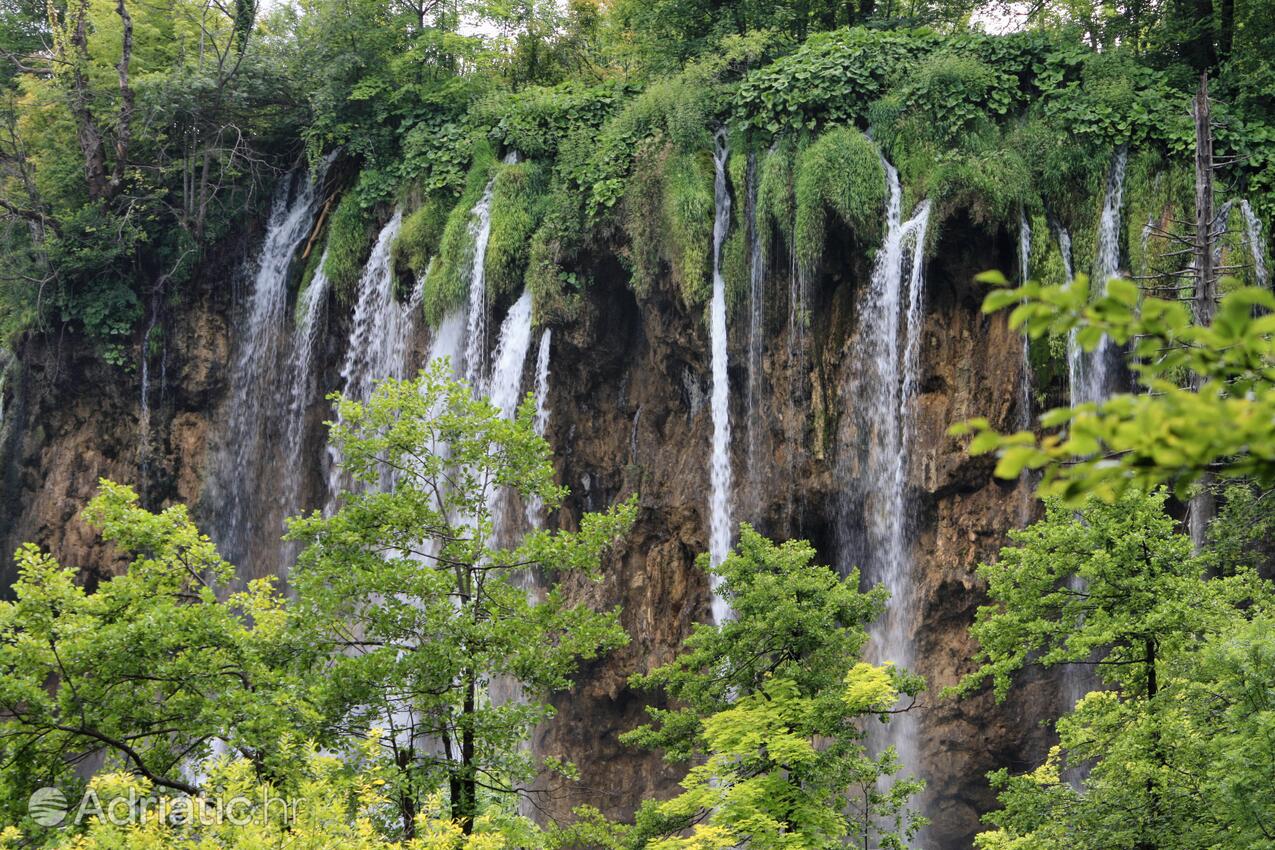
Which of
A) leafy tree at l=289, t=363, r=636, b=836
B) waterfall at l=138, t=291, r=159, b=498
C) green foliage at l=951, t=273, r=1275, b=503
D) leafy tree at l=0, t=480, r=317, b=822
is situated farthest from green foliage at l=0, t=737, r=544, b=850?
waterfall at l=138, t=291, r=159, b=498

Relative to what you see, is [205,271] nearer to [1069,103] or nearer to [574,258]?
[574,258]

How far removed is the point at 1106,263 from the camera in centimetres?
2036

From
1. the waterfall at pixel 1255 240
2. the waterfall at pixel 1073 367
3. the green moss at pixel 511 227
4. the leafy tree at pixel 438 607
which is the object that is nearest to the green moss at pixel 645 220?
the green moss at pixel 511 227

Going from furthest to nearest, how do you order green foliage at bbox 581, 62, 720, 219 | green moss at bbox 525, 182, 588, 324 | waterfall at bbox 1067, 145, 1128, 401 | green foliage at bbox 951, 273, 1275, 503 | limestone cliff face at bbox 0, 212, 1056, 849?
green moss at bbox 525, 182, 588, 324, green foliage at bbox 581, 62, 720, 219, limestone cliff face at bbox 0, 212, 1056, 849, waterfall at bbox 1067, 145, 1128, 401, green foliage at bbox 951, 273, 1275, 503

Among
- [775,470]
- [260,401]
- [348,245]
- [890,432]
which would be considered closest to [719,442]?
Answer: [775,470]

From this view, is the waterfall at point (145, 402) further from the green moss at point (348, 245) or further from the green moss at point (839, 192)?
the green moss at point (839, 192)

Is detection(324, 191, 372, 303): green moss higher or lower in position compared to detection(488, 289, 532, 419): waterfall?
higher

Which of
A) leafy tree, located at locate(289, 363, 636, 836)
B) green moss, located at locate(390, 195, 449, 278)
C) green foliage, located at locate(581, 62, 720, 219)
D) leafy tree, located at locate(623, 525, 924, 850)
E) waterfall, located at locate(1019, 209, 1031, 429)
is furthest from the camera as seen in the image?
green moss, located at locate(390, 195, 449, 278)

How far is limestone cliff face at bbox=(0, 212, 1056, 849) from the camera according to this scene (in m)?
21.0

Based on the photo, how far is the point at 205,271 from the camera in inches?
1158

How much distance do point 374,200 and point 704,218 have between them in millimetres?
8350

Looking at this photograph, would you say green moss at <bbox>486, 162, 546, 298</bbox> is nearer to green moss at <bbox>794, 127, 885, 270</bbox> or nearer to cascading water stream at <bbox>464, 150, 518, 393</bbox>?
cascading water stream at <bbox>464, 150, 518, 393</bbox>

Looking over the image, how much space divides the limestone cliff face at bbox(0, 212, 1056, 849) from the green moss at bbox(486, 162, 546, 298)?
155 cm

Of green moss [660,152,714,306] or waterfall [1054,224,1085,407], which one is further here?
green moss [660,152,714,306]
